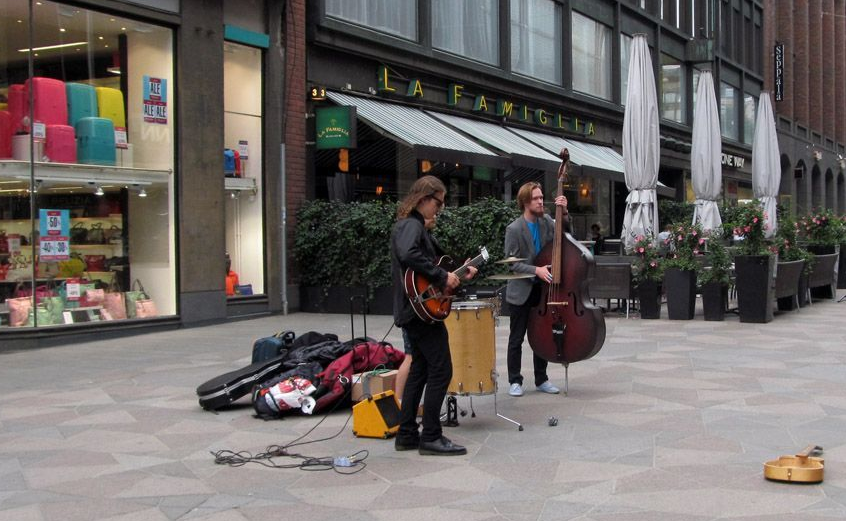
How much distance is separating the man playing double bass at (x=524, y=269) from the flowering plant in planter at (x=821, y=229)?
37.6 ft

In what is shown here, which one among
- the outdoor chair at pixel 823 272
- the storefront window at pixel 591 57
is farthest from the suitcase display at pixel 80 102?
the storefront window at pixel 591 57

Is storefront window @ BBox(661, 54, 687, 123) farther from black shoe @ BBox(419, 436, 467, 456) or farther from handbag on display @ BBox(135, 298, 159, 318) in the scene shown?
black shoe @ BBox(419, 436, 467, 456)

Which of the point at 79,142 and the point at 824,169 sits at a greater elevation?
the point at 824,169

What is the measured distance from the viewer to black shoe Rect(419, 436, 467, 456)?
20.2 ft

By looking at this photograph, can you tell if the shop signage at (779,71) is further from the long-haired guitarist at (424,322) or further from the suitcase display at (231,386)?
the long-haired guitarist at (424,322)

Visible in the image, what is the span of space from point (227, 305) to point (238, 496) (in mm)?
9755

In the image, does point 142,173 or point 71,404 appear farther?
point 142,173

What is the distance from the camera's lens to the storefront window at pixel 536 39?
76.4ft

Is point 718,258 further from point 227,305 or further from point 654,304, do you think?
point 227,305

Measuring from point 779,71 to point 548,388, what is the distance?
135 ft

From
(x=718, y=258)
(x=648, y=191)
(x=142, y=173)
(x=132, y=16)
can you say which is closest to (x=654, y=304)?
(x=718, y=258)

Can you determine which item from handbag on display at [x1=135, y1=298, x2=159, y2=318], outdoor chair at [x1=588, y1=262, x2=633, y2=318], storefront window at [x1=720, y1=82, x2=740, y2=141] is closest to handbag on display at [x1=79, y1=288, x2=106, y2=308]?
handbag on display at [x1=135, y1=298, x2=159, y2=318]

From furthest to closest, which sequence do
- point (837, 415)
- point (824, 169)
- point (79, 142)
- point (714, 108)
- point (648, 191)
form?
1. point (824, 169)
2. point (714, 108)
3. point (648, 191)
4. point (79, 142)
5. point (837, 415)

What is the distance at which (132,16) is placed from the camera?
13.4 metres
